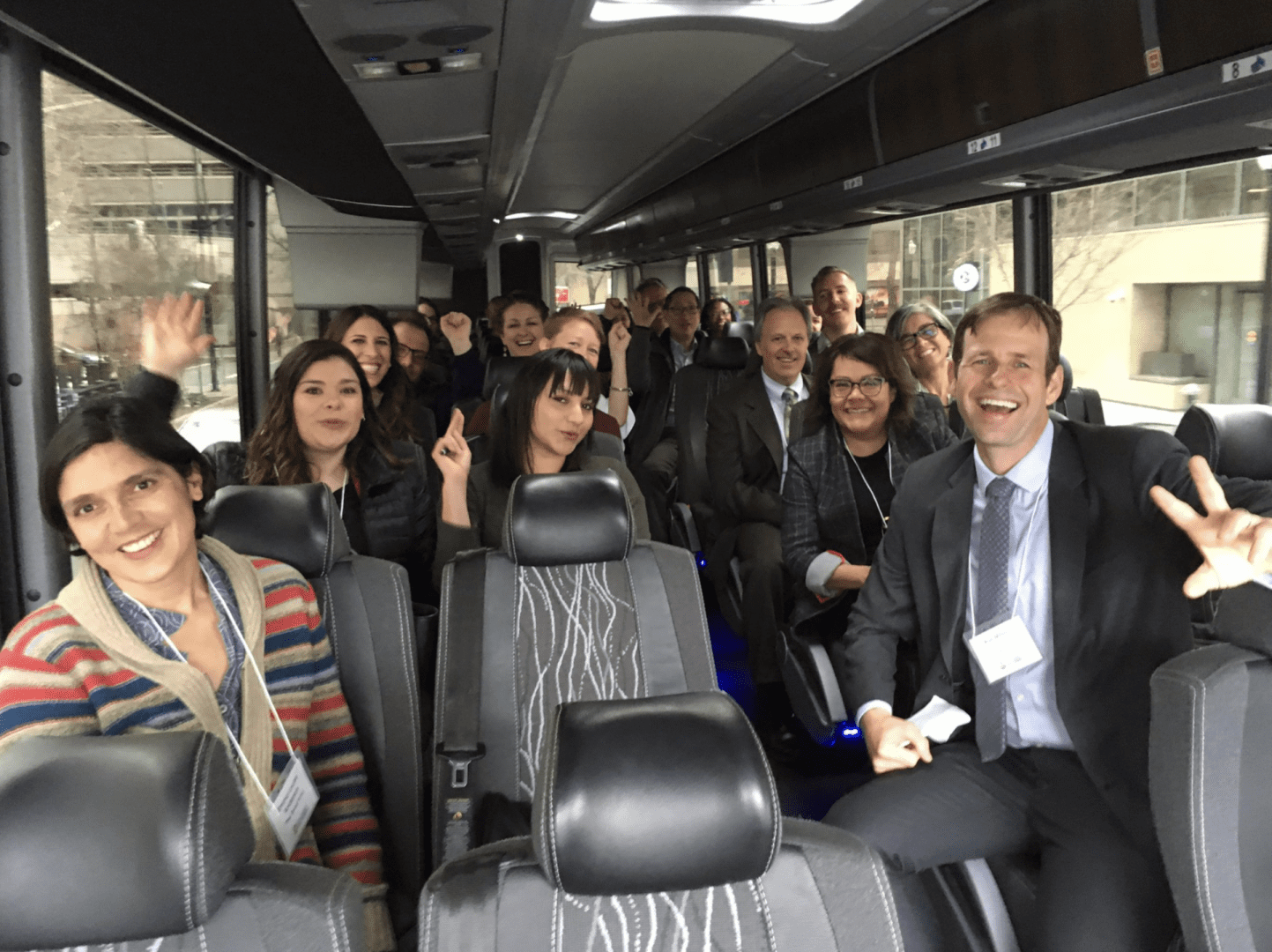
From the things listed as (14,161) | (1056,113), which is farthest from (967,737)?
(14,161)

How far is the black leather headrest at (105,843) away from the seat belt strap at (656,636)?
157cm

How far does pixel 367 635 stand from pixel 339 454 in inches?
45.8

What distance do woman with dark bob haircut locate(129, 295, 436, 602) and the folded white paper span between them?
1780mm

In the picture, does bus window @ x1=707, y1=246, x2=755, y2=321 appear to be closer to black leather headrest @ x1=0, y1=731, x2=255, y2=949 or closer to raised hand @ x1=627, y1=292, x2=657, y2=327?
raised hand @ x1=627, y1=292, x2=657, y2=327

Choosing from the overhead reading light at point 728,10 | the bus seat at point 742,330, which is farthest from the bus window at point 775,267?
the overhead reading light at point 728,10

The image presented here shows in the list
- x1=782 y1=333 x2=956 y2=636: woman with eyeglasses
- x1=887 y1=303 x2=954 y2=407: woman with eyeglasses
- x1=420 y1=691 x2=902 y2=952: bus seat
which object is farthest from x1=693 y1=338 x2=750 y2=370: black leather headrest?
x1=420 y1=691 x2=902 y2=952: bus seat

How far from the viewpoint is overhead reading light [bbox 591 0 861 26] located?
3848 mm

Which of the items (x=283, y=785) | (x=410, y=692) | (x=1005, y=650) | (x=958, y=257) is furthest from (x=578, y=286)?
(x=283, y=785)

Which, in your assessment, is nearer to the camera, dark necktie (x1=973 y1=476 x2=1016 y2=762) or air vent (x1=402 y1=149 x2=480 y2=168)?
dark necktie (x1=973 y1=476 x2=1016 y2=762)

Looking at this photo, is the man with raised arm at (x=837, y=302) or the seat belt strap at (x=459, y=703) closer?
the seat belt strap at (x=459, y=703)

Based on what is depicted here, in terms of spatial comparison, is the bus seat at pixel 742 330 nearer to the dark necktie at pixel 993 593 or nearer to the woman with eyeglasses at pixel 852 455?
the woman with eyeglasses at pixel 852 455

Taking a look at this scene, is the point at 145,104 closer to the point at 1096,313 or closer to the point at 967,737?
the point at 967,737

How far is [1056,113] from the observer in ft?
11.3

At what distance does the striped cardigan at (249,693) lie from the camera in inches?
63.4
